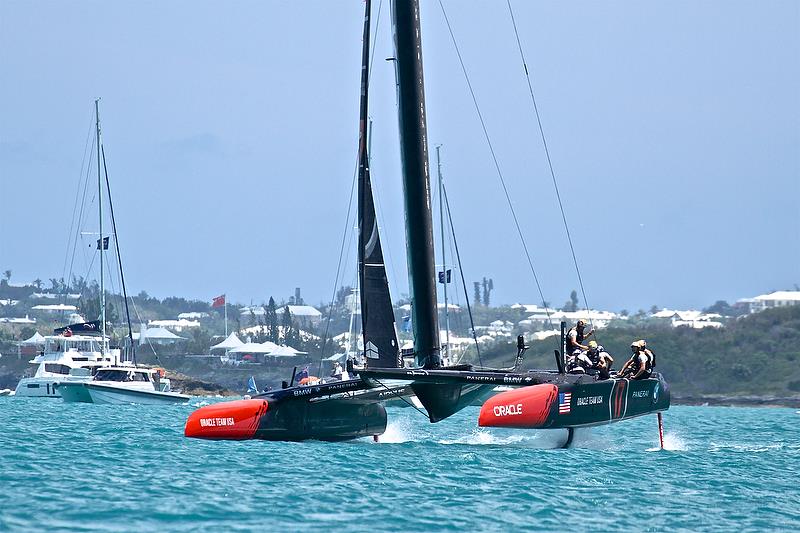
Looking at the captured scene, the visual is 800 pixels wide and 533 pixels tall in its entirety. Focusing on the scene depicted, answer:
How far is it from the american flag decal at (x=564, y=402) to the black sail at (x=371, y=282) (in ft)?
9.73

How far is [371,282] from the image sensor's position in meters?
19.8

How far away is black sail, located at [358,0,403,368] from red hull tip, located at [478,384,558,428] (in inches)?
106

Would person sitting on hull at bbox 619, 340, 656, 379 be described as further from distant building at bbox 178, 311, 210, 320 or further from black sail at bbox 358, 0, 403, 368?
distant building at bbox 178, 311, 210, 320

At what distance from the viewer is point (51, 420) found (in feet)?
94.3

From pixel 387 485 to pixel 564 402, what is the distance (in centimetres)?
387

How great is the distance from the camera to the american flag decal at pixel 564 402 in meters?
17.5

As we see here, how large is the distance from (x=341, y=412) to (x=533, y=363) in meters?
54.8

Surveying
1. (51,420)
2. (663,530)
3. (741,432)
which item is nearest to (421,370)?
(663,530)

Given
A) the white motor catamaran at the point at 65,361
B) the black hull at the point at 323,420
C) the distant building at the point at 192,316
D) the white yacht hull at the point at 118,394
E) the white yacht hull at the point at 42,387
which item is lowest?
the black hull at the point at 323,420

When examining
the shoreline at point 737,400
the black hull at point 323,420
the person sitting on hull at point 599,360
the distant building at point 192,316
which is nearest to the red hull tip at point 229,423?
the black hull at point 323,420

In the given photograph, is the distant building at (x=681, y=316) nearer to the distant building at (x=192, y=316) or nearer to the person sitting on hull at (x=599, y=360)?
the distant building at (x=192, y=316)

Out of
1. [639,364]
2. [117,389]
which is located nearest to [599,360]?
[639,364]

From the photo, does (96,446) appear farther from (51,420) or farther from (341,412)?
(51,420)

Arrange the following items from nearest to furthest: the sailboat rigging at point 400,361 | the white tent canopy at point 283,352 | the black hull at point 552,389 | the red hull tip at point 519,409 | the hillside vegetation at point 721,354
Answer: the red hull tip at point 519,409, the black hull at point 552,389, the sailboat rigging at point 400,361, the hillside vegetation at point 721,354, the white tent canopy at point 283,352
